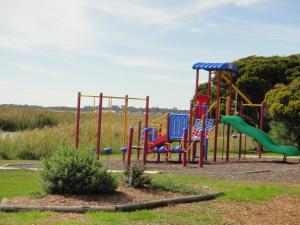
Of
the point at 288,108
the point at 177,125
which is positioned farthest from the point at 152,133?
the point at 288,108

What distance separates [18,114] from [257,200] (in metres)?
28.9

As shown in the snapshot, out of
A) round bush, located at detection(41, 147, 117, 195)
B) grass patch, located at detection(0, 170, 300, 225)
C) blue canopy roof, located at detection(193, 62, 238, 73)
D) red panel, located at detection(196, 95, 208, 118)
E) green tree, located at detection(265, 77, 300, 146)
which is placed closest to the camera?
grass patch, located at detection(0, 170, 300, 225)

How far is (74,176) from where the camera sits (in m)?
9.79

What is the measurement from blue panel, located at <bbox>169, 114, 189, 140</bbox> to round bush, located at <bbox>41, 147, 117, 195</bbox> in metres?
10.8

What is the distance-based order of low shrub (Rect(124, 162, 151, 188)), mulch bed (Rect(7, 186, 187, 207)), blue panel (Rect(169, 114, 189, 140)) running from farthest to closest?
blue panel (Rect(169, 114, 189, 140))
low shrub (Rect(124, 162, 151, 188))
mulch bed (Rect(7, 186, 187, 207))

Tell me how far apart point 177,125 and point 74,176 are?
11.5 m

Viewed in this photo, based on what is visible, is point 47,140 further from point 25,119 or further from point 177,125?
point 25,119

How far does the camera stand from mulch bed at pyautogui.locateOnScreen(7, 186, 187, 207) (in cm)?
925

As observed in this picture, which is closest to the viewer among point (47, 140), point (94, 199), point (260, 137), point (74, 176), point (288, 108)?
A: point (94, 199)

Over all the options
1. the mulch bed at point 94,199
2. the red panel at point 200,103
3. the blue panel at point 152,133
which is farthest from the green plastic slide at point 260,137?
the mulch bed at point 94,199

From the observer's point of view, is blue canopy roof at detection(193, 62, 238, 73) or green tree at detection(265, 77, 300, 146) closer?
blue canopy roof at detection(193, 62, 238, 73)

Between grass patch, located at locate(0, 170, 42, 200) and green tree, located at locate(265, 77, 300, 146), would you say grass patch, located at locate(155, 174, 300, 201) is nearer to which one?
→ grass patch, located at locate(0, 170, 42, 200)

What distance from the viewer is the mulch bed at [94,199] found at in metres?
9.25

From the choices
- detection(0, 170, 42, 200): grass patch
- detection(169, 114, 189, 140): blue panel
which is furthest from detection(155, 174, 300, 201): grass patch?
detection(169, 114, 189, 140): blue panel
